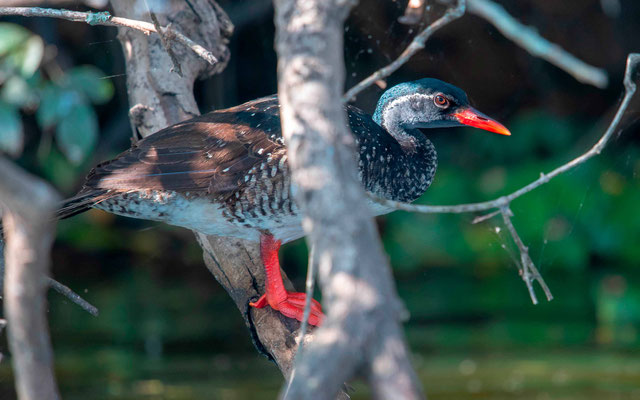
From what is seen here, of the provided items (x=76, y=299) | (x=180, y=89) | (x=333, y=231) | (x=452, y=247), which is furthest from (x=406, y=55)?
(x=452, y=247)

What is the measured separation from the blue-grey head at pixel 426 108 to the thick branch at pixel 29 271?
2096mm

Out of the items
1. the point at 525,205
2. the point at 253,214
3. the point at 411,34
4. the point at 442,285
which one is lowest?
the point at 442,285

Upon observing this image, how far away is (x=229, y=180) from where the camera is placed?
7.79 feet

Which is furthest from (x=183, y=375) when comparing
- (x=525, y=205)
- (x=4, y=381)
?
(x=525, y=205)

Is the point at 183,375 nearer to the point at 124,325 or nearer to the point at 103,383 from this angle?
the point at 103,383

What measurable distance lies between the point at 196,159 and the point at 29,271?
1.53 metres

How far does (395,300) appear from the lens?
3.12 feet

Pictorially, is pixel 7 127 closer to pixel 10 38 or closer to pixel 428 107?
pixel 10 38

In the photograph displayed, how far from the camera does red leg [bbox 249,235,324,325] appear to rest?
2449mm

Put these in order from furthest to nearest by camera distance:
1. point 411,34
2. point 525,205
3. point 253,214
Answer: point 525,205 → point 411,34 → point 253,214

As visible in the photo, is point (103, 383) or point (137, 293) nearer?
point (103, 383)

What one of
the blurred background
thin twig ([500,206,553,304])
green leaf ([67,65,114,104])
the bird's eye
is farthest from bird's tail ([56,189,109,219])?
the blurred background

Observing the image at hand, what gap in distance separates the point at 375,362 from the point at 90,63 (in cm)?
548

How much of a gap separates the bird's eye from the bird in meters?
0.35
